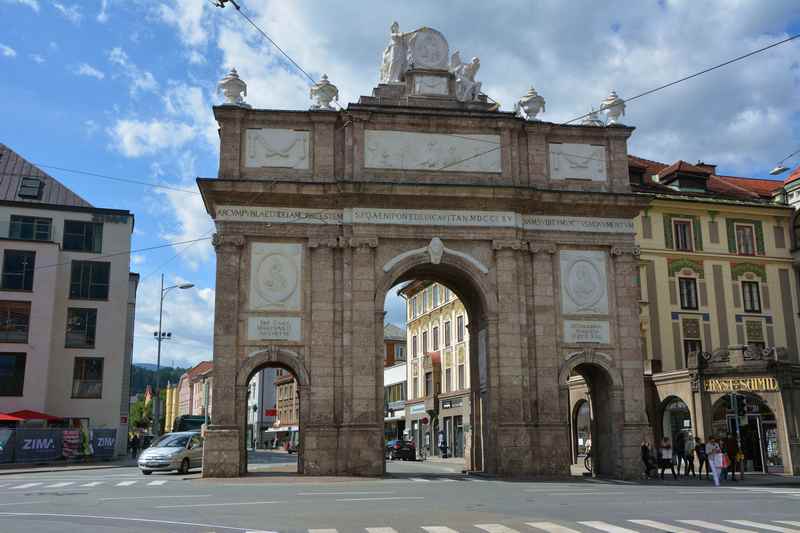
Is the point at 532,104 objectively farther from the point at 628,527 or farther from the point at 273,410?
the point at 273,410

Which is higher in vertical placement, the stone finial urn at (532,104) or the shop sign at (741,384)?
the stone finial urn at (532,104)

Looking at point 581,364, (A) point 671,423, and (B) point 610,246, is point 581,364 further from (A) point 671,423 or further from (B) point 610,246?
(A) point 671,423

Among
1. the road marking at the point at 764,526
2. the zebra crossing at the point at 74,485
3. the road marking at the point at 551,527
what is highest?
the zebra crossing at the point at 74,485

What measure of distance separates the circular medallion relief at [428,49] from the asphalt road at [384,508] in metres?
17.7

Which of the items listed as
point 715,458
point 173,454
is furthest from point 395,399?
point 715,458

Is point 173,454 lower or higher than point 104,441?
lower

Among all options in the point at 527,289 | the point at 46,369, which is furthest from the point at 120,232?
the point at 527,289

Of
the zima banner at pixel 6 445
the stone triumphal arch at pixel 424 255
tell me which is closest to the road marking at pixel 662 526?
the stone triumphal arch at pixel 424 255

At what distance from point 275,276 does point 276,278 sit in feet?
0.28

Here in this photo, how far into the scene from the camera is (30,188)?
2071 inches

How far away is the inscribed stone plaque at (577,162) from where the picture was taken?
3316 centimetres

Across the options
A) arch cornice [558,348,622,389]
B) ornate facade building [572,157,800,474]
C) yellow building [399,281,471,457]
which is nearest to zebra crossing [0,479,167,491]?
arch cornice [558,348,622,389]

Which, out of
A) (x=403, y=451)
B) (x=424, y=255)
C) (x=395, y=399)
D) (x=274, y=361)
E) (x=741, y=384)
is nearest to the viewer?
(x=274, y=361)

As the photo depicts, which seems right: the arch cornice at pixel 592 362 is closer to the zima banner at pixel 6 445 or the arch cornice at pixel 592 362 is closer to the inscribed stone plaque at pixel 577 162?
the inscribed stone plaque at pixel 577 162
